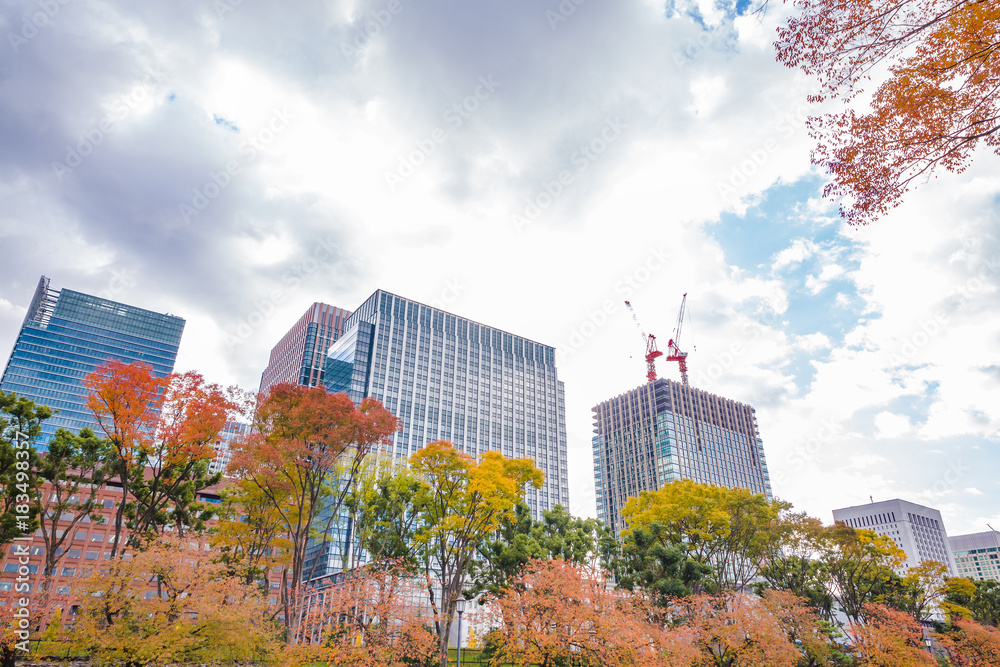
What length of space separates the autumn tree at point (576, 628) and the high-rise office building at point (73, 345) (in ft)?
421

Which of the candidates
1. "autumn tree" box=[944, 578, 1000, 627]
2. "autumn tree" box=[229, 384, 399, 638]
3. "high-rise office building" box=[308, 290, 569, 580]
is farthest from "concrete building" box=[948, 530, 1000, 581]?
"autumn tree" box=[229, 384, 399, 638]

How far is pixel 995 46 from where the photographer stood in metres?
8.20

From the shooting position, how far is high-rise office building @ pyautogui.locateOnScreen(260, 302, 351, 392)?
118 meters

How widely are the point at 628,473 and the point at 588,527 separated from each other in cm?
11517

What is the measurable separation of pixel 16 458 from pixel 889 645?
43464 millimetres

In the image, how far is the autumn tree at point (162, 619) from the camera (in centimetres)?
1658

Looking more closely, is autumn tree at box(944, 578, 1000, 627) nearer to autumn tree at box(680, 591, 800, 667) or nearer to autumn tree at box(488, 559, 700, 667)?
autumn tree at box(680, 591, 800, 667)

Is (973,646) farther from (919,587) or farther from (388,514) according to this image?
(388,514)

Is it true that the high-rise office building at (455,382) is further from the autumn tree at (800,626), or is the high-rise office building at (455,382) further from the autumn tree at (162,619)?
the autumn tree at (162,619)

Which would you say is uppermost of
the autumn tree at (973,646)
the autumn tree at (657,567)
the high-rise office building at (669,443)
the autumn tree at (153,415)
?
the high-rise office building at (669,443)

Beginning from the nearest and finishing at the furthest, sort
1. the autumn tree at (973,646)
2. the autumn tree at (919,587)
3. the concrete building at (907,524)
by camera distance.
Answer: the autumn tree at (973,646), the autumn tree at (919,587), the concrete building at (907,524)

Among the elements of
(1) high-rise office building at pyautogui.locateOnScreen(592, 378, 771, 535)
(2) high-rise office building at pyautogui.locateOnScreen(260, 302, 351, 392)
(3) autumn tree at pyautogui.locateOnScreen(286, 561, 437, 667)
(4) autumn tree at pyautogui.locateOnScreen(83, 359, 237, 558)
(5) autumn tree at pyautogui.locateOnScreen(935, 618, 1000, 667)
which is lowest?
(5) autumn tree at pyautogui.locateOnScreen(935, 618, 1000, 667)

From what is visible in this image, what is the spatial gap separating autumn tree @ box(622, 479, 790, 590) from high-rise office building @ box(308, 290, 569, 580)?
60624mm

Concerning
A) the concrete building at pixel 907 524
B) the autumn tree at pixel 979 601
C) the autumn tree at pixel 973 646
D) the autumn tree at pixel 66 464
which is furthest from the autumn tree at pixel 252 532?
the concrete building at pixel 907 524
